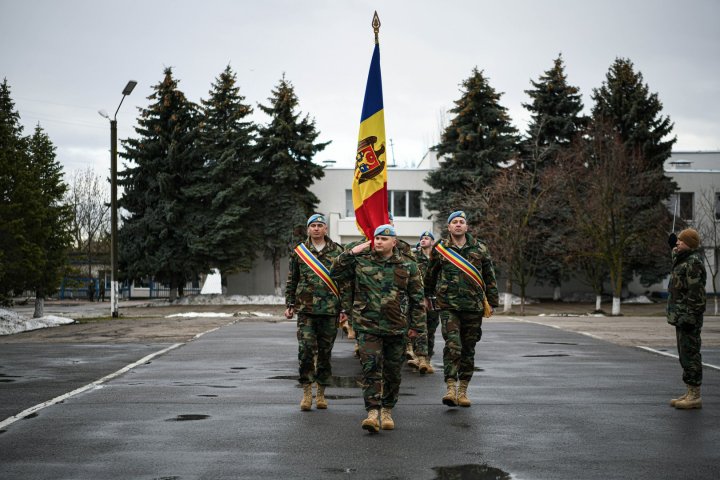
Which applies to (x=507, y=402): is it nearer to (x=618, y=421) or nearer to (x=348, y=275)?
(x=618, y=421)

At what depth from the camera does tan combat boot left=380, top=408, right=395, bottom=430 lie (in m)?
7.58

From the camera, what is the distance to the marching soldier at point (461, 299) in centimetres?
897

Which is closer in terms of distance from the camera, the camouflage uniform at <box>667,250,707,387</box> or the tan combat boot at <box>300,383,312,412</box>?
the tan combat boot at <box>300,383,312,412</box>

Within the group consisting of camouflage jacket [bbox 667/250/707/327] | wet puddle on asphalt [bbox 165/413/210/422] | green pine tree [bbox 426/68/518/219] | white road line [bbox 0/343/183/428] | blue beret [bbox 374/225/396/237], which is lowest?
wet puddle on asphalt [bbox 165/413/210/422]

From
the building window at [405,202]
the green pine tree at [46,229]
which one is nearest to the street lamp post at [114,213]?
the green pine tree at [46,229]

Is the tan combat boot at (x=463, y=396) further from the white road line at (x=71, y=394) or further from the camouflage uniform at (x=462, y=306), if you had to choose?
the white road line at (x=71, y=394)

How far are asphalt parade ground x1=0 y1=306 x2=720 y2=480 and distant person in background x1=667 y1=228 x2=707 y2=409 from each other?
263 mm

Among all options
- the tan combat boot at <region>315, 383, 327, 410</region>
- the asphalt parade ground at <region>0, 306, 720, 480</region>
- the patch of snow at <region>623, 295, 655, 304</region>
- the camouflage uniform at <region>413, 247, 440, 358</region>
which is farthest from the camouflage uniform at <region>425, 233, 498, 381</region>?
the patch of snow at <region>623, 295, 655, 304</region>

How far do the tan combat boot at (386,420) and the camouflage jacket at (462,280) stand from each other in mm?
1734

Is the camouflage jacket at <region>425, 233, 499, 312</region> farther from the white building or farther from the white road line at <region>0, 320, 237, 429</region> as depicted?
the white building

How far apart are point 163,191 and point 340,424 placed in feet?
123

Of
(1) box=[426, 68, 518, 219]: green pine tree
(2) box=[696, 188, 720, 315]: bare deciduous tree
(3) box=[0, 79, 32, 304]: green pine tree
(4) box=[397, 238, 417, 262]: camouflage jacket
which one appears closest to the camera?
(4) box=[397, 238, 417, 262]: camouflage jacket

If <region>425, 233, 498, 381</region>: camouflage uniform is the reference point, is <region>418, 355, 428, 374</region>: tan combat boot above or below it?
below

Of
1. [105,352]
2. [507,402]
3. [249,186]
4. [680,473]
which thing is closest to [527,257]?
[249,186]
